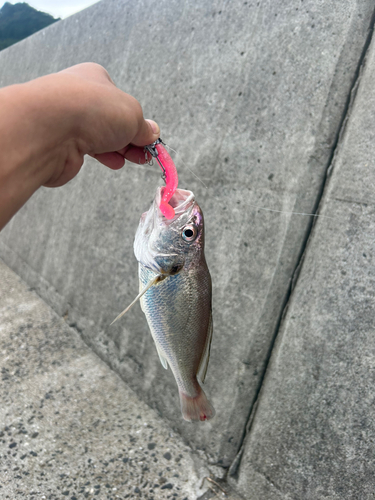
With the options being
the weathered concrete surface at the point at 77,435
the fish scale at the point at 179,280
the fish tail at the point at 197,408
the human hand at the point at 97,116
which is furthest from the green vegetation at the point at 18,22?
the fish tail at the point at 197,408

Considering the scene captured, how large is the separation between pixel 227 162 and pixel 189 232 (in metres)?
1.15

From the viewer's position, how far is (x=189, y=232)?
126cm

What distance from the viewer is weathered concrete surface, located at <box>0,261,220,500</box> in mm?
2049

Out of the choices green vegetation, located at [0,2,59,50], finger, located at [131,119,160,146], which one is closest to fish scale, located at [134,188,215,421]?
finger, located at [131,119,160,146]

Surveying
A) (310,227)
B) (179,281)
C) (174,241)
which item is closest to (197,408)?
(179,281)

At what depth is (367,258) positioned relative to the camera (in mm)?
1721

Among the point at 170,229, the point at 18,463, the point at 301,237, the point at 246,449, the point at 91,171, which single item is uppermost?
the point at 170,229

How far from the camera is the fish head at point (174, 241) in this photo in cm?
125

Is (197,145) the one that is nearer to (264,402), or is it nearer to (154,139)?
(154,139)

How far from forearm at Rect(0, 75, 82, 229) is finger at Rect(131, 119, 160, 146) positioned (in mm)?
256

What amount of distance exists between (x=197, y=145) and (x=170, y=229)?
1.36 metres

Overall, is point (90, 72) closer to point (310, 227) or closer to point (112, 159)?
point (112, 159)

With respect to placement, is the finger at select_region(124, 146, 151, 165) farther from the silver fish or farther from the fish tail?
the fish tail

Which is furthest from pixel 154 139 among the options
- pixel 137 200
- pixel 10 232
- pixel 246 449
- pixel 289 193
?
pixel 10 232
